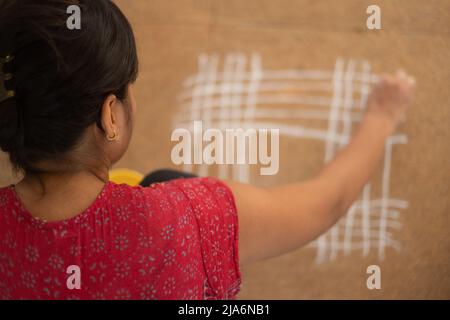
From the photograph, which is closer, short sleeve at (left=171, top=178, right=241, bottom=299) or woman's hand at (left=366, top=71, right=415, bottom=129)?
short sleeve at (left=171, top=178, right=241, bottom=299)

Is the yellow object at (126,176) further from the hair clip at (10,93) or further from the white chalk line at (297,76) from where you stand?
the hair clip at (10,93)

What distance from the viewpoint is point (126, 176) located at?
2.94 ft

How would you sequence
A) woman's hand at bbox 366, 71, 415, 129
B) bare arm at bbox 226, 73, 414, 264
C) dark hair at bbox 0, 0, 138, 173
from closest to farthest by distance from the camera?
1. dark hair at bbox 0, 0, 138, 173
2. bare arm at bbox 226, 73, 414, 264
3. woman's hand at bbox 366, 71, 415, 129

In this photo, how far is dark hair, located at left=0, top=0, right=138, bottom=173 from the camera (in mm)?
434

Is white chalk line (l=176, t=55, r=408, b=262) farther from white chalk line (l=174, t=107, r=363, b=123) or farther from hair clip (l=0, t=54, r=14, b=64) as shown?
hair clip (l=0, t=54, r=14, b=64)

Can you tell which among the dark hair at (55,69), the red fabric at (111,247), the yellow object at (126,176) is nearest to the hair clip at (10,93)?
the dark hair at (55,69)

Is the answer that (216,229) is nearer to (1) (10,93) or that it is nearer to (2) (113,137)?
(2) (113,137)

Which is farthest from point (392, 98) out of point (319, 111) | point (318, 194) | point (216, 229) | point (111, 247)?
point (111, 247)

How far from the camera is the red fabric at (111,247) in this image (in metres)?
0.48

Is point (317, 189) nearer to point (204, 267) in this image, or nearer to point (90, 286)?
point (204, 267)

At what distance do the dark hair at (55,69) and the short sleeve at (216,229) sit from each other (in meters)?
0.14

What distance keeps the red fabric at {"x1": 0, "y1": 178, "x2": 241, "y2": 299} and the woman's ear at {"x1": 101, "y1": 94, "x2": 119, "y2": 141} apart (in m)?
0.06

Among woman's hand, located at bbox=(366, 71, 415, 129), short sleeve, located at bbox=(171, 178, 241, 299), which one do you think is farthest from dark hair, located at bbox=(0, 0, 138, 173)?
woman's hand, located at bbox=(366, 71, 415, 129)

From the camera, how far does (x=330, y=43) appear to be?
864mm
